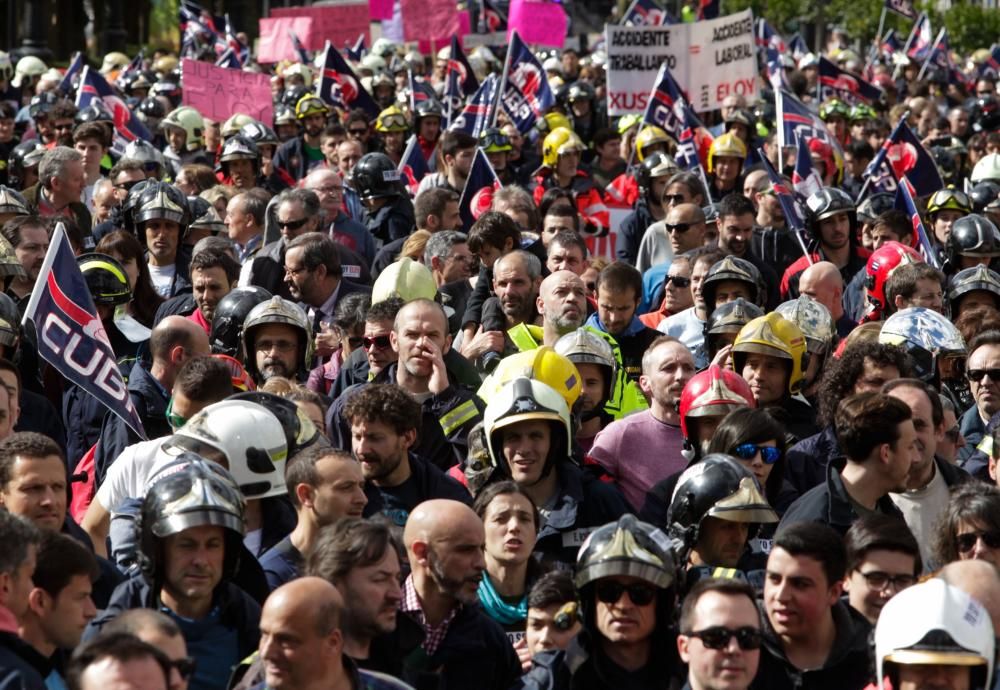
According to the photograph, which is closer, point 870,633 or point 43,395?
point 870,633

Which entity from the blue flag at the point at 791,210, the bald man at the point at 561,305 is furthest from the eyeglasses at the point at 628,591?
the blue flag at the point at 791,210

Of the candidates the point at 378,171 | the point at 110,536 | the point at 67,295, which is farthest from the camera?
the point at 378,171

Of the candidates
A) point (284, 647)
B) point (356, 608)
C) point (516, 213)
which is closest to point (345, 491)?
point (356, 608)

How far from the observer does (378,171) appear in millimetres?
14805

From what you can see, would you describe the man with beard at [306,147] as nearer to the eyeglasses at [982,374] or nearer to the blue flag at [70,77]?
the blue flag at [70,77]

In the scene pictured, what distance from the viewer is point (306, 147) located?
1905 cm

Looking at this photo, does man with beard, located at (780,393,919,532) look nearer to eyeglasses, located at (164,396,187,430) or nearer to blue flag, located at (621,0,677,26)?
eyeglasses, located at (164,396,187,430)

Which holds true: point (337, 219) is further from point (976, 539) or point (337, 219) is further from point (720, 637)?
point (720, 637)

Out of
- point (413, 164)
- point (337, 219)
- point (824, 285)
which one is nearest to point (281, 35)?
point (413, 164)

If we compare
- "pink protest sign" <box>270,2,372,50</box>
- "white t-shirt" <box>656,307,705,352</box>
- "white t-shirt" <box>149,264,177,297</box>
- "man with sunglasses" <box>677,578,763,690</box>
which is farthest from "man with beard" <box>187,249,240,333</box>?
"pink protest sign" <box>270,2,372,50</box>

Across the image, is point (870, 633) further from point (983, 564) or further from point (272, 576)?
point (272, 576)

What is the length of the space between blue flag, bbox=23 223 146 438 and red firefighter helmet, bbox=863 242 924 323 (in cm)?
448

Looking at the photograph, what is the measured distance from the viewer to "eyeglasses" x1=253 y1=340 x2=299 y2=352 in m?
9.59

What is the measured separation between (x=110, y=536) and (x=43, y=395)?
2.12m
